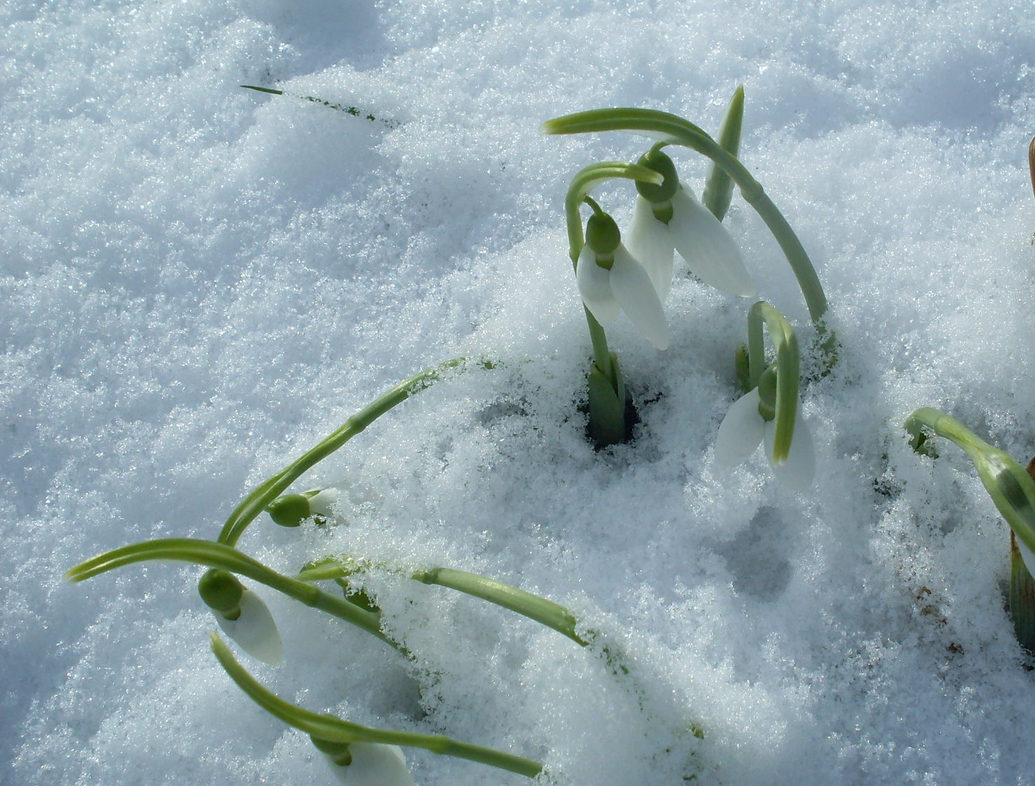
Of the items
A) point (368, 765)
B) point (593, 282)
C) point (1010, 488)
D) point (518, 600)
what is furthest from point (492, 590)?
point (1010, 488)

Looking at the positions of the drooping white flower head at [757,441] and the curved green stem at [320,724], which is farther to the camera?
the drooping white flower head at [757,441]

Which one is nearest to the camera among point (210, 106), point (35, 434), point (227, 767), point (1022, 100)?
point (227, 767)

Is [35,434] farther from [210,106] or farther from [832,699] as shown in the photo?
[832,699]

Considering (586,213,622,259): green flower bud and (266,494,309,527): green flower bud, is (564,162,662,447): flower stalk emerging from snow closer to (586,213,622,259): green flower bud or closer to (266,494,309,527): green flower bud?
(586,213,622,259): green flower bud

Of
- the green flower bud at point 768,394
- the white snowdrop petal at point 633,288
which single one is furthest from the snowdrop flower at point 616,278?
the green flower bud at point 768,394

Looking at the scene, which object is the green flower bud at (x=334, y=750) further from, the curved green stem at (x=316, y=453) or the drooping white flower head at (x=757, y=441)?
the drooping white flower head at (x=757, y=441)

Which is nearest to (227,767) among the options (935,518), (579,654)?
(579,654)
